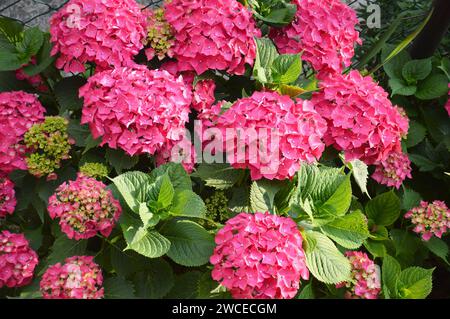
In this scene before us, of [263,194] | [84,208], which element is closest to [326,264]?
[263,194]

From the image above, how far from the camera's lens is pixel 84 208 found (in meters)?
1.44

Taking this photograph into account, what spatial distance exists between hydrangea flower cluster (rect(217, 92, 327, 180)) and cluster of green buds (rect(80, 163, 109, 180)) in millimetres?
328

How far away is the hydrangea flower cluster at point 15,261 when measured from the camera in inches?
61.1

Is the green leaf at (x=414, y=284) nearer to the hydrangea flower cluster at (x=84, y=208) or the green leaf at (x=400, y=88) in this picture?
the green leaf at (x=400, y=88)

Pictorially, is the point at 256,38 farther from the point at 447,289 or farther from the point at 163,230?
the point at 447,289

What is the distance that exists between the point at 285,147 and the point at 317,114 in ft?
0.57

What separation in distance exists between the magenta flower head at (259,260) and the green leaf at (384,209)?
60 cm

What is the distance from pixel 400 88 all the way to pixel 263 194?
0.87 meters

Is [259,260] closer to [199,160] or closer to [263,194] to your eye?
[263,194]

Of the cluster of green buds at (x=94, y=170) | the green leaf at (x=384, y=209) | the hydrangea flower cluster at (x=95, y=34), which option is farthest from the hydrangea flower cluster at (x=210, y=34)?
the green leaf at (x=384, y=209)

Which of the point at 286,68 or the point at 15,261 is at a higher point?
the point at 286,68

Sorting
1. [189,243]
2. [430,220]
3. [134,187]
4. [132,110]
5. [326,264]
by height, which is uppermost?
[132,110]

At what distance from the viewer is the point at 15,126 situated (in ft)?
5.59
